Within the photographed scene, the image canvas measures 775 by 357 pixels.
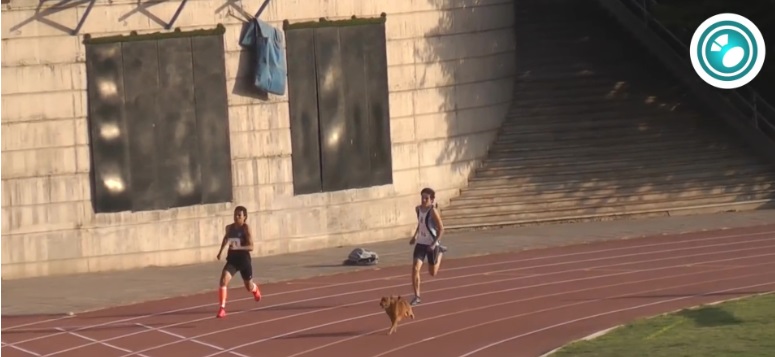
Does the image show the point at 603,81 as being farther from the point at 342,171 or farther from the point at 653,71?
the point at 342,171

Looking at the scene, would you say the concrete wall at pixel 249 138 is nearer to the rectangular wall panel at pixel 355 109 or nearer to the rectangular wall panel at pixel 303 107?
the rectangular wall panel at pixel 303 107

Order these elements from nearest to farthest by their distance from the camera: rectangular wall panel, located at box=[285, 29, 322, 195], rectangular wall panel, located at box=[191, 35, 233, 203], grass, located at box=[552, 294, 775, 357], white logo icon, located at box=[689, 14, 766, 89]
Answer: white logo icon, located at box=[689, 14, 766, 89] < grass, located at box=[552, 294, 775, 357] < rectangular wall panel, located at box=[191, 35, 233, 203] < rectangular wall panel, located at box=[285, 29, 322, 195]

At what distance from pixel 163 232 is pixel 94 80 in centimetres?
260

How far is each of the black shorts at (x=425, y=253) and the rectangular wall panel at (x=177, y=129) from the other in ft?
21.2

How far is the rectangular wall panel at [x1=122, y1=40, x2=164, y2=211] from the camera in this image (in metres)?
23.9

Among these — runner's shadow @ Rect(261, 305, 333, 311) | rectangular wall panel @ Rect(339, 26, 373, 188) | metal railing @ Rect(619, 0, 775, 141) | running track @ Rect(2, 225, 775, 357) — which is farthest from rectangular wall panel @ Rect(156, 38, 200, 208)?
metal railing @ Rect(619, 0, 775, 141)

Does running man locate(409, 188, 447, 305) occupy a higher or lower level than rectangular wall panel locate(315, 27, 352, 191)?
lower

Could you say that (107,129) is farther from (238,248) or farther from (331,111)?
(238,248)

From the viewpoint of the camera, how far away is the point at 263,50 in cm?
2477

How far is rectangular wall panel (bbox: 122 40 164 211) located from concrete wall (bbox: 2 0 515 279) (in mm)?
308

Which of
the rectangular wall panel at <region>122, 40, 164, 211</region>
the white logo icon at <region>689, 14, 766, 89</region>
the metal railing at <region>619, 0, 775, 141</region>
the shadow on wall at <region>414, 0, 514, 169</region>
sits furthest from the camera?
the metal railing at <region>619, 0, 775, 141</region>

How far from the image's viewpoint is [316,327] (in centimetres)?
1795

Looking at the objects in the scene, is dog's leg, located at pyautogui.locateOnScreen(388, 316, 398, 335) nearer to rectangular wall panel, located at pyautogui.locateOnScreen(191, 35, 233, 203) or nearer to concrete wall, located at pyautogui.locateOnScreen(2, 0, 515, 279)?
concrete wall, located at pyautogui.locateOnScreen(2, 0, 515, 279)

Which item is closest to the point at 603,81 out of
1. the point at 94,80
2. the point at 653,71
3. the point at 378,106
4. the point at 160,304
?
the point at 653,71
